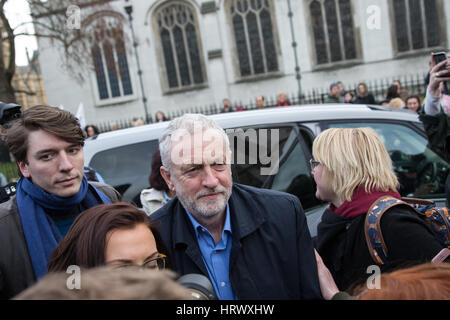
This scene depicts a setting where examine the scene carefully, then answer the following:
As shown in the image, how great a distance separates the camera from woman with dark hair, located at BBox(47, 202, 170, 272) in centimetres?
128

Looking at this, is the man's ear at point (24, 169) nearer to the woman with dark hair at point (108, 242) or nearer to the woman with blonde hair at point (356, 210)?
the woman with dark hair at point (108, 242)

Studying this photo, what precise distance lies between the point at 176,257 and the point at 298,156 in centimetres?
170

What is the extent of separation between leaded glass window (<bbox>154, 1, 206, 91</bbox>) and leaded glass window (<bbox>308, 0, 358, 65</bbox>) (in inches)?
219

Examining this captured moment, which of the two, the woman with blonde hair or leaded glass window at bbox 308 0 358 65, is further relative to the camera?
leaded glass window at bbox 308 0 358 65

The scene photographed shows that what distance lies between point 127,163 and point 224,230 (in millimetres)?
1838

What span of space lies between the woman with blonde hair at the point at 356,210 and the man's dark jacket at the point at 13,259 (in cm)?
139

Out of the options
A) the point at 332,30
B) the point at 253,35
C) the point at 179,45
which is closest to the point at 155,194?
the point at 253,35

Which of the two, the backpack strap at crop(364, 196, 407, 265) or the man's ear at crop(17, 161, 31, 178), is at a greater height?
the man's ear at crop(17, 161, 31, 178)

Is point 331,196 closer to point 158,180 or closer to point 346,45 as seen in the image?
point 158,180

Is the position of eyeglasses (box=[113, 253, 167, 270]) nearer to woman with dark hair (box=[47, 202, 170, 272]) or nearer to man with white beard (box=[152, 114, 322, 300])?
woman with dark hair (box=[47, 202, 170, 272])

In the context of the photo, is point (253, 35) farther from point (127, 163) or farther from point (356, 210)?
point (356, 210)

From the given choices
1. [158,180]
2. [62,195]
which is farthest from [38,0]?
[62,195]

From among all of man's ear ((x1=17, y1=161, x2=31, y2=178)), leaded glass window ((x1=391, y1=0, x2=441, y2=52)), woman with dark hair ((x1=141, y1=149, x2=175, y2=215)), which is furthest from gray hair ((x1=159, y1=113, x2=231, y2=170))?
leaded glass window ((x1=391, y1=0, x2=441, y2=52))

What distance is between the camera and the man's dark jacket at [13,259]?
162 cm
